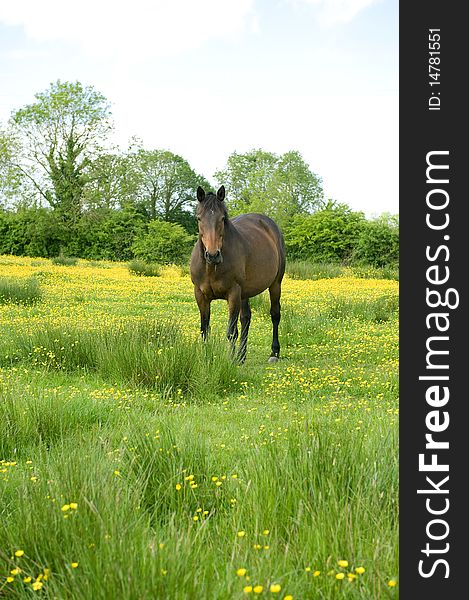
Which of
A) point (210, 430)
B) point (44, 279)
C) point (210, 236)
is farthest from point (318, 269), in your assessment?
point (210, 430)

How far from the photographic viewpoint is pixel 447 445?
189cm

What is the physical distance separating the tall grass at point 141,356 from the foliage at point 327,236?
26417mm

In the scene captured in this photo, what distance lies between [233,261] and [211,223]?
0.99m

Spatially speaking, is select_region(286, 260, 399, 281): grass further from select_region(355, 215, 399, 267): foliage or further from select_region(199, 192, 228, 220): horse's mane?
select_region(199, 192, 228, 220): horse's mane

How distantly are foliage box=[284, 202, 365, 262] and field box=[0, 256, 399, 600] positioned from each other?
27.2 metres

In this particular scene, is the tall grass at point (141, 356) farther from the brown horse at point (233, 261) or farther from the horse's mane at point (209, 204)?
the horse's mane at point (209, 204)

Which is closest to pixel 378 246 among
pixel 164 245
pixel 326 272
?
pixel 326 272

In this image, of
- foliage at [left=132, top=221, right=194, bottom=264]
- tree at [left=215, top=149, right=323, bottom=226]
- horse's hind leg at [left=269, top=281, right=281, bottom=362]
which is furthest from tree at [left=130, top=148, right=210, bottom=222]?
horse's hind leg at [left=269, top=281, right=281, bottom=362]

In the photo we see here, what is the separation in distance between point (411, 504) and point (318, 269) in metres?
23.3

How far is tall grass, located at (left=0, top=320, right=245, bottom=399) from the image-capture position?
6539 mm

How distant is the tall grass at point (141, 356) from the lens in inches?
257

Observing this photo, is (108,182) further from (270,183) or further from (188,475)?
(188,475)

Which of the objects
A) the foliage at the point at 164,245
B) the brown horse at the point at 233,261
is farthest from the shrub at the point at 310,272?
the brown horse at the point at 233,261

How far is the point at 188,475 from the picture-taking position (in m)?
3.60
